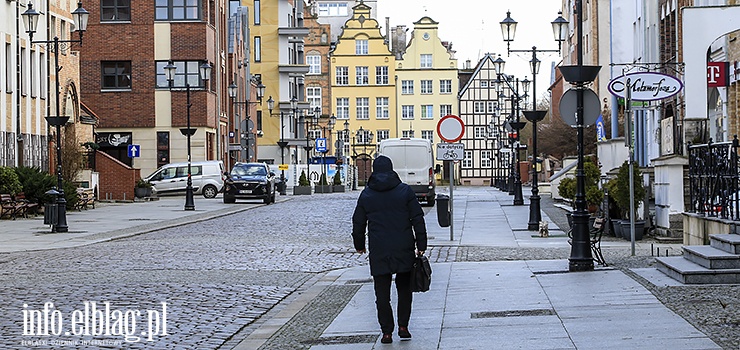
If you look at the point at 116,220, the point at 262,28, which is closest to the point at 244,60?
the point at 262,28

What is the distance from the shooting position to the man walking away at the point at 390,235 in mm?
10789

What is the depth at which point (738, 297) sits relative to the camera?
40.9ft

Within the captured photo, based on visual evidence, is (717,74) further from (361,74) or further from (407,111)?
(407,111)

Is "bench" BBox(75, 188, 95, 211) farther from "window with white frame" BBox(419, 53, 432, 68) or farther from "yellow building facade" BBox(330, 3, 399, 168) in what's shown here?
"window with white frame" BBox(419, 53, 432, 68)

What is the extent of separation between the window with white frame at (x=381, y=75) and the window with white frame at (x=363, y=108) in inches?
80.9

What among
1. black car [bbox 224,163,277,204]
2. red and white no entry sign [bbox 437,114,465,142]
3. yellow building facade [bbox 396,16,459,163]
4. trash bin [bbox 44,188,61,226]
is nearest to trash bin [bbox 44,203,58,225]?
trash bin [bbox 44,188,61,226]

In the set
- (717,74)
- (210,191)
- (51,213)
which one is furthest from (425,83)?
(717,74)

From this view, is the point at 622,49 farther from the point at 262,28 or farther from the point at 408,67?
the point at 408,67

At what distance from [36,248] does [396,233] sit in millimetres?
15035

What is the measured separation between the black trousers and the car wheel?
49713mm

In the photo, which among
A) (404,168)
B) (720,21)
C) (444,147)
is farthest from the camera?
(404,168)

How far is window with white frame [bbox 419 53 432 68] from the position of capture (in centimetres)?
11831

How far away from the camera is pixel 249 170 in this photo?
174 ft

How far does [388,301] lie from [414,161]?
1352 inches
